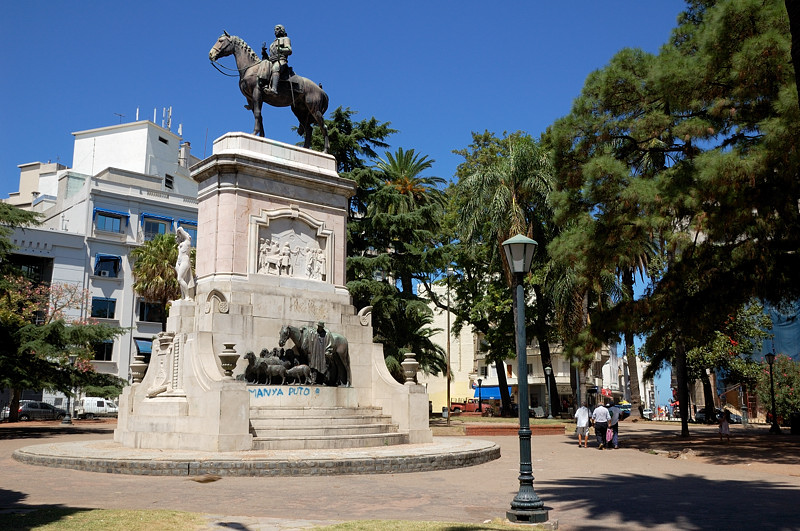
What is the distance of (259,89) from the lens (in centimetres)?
2052

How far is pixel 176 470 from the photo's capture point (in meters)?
12.7

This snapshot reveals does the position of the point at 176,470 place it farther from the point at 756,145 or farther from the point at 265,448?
the point at 756,145

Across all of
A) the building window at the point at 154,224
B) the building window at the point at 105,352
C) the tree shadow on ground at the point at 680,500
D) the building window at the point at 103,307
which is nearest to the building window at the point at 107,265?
the building window at the point at 103,307

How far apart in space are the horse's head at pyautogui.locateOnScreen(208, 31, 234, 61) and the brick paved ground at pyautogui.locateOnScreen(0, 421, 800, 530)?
39.5 ft

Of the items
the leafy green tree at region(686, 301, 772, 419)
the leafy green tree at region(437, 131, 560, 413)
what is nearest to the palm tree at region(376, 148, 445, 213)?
the leafy green tree at region(437, 131, 560, 413)

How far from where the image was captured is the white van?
4709cm

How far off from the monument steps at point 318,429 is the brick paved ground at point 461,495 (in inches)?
116

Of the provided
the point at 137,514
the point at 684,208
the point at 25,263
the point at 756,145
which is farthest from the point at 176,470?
the point at 25,263

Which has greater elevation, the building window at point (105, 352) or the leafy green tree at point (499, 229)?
the leafy green tree at point (499, 229)

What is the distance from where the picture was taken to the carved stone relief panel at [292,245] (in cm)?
1895

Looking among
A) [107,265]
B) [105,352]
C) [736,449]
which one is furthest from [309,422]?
[107,265]

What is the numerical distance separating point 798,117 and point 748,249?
531cm

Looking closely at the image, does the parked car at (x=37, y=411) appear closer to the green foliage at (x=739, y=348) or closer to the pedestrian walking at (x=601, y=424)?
the pedestrian walking at (x=601, y=424)

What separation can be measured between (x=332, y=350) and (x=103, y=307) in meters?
40.0
